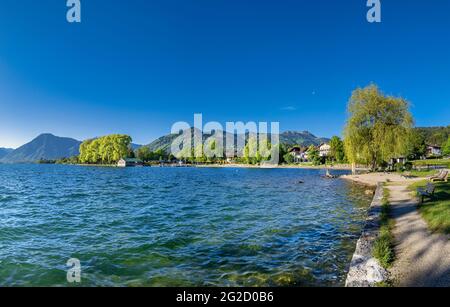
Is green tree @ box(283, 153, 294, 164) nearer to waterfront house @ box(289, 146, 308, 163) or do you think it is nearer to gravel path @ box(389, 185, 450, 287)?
waterfront house @ box(289, 146, 308, 163)

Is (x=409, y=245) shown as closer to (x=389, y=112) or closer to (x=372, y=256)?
(x=372, y=256)

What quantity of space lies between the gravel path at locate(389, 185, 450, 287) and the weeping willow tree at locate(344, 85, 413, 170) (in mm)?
37394

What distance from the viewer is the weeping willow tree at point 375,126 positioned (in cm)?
4472

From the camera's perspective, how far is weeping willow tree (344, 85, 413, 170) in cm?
4472

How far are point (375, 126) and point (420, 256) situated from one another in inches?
1700

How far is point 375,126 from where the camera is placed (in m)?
46.1

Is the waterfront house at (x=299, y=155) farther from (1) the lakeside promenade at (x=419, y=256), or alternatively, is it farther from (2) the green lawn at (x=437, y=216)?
(1) the lakeside promenade at (x=419, y=256)

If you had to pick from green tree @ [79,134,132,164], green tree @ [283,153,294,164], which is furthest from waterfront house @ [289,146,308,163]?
green tree @ [79,134,132,164]

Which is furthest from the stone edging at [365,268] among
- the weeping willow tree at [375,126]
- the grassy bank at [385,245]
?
the weeping willow tree at [375,126]

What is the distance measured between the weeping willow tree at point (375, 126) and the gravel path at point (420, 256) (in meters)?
37.4

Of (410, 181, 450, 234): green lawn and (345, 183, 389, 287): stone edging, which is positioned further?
(410, 181, 450, 234): green lawn

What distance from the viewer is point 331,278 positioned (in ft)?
26.9

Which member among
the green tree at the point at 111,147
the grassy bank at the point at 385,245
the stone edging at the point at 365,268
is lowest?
the stone edging at the point at 365,268

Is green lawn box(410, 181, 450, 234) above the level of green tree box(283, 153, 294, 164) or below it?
below
